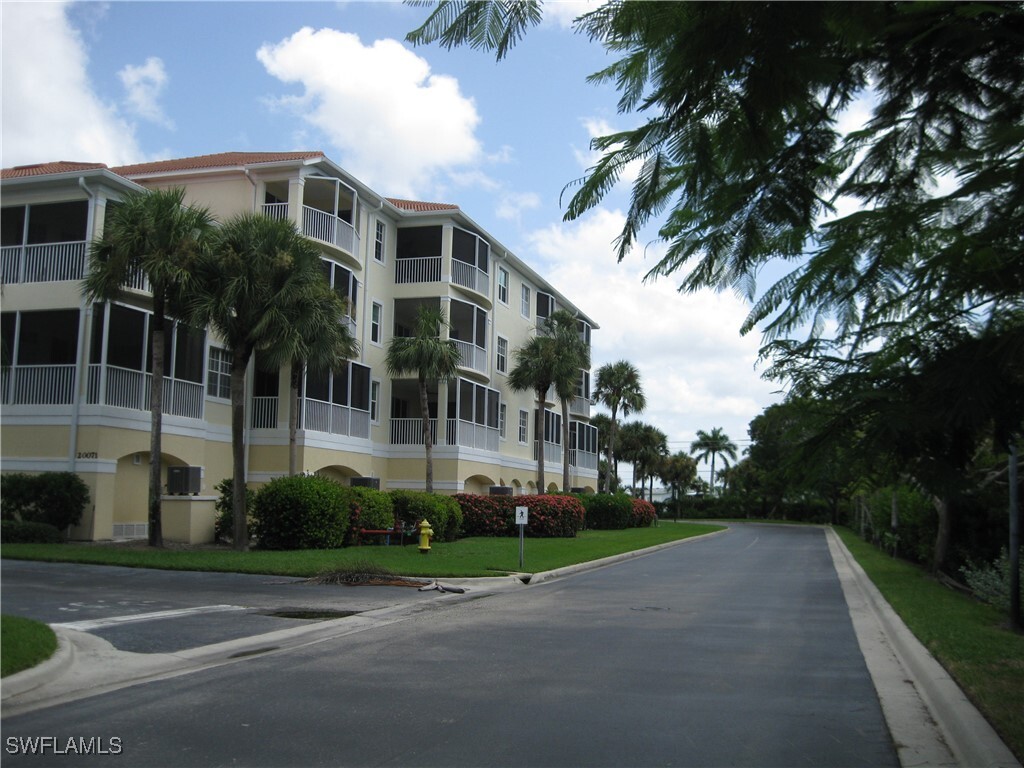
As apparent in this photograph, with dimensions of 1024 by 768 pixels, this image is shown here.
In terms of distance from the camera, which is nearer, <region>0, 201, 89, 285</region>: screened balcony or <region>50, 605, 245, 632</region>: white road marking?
<region>50, 605, 245, 632</region>: white road marking

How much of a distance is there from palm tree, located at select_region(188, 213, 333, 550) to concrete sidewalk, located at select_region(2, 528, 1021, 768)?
8.85 m

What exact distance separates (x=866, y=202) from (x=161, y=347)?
62.3ft

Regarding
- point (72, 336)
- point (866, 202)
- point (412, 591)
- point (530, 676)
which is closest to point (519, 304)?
point (72, 336)

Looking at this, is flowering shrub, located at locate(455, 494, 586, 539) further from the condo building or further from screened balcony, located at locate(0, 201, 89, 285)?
screened balcony, located at locate(0, 201, 89, 285)

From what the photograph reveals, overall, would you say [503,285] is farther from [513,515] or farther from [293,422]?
[293,422]

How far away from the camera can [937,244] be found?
11.7ft

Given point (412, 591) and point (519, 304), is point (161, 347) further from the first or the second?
point (519, 304)

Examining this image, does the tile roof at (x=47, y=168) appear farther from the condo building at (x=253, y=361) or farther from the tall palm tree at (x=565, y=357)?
the tall palm tree at (x=565, y=357)

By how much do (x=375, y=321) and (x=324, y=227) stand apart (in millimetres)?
5340

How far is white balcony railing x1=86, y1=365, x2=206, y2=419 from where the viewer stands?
21922 millimetres

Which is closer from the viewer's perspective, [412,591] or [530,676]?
[530,676]

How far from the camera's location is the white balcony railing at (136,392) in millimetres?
21922

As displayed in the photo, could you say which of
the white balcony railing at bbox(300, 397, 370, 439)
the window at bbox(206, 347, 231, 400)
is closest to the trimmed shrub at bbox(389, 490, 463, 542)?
the white balcony railing at bbox(300, 397, 370, 439)
